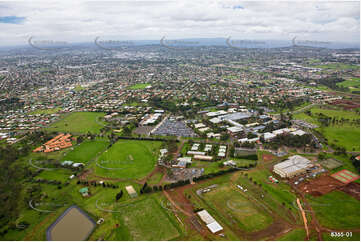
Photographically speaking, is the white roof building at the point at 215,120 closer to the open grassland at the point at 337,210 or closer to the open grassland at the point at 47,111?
the open grassland at the point at 337,210

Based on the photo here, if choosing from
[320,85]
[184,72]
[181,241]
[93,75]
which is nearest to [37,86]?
[93,75]

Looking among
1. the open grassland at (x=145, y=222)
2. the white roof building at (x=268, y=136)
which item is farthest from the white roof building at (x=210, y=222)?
the white roof building at (x=268, y=136)

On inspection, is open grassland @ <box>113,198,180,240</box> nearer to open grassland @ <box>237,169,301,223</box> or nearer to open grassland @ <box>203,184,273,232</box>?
open grassland @ <box>203,184,273,232</box>

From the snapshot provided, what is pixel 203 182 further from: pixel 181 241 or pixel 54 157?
pixel 54 157

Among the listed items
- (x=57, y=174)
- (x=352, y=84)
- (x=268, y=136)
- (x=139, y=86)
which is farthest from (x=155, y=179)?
(x=352, y=84)

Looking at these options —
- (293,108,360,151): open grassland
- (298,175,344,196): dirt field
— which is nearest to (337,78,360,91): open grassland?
(293,108,360,151): open grassland

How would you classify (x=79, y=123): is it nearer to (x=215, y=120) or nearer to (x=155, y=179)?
(x=155, y=179)

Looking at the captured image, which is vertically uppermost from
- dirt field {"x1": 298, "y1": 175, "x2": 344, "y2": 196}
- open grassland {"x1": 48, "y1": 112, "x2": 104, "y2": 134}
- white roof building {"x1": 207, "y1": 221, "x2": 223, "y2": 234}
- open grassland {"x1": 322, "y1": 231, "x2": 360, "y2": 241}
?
open grassland {"x1": 48, "y1": 112, "x2": 104, "y2": 134}
